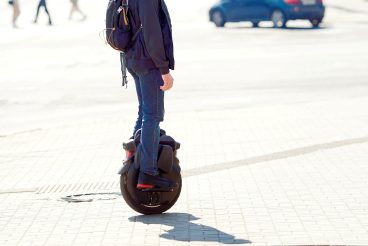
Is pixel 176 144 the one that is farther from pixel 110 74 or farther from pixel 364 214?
pixel 110 74

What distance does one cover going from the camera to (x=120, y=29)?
7.50 meters

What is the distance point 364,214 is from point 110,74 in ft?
47.0

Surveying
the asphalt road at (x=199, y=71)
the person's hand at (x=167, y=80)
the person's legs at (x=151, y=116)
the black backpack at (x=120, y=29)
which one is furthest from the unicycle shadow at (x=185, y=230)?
the asphalt road at (x=199, y=71)

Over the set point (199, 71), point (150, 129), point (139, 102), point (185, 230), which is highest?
point (139, 102)

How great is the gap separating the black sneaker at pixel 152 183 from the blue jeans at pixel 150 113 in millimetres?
35

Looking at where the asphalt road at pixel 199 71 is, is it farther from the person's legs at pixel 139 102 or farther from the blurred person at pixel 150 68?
the blurred person at pixel 150 68

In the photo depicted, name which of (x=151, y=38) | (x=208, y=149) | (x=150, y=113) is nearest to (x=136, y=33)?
(x=151, y=38)

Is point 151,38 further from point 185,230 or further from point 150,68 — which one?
point 185,230

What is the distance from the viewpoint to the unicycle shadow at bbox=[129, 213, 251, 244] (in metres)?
6.87

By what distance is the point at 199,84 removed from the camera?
19.4 metres

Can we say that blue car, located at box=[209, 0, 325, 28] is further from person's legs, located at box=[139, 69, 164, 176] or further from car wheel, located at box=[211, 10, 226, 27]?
person's legs, located at box=[139, 69, 164, 176]

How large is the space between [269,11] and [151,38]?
96.3 feet

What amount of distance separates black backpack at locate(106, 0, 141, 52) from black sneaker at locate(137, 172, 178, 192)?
0.89m

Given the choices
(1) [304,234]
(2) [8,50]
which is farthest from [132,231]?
(2) [8,50]
